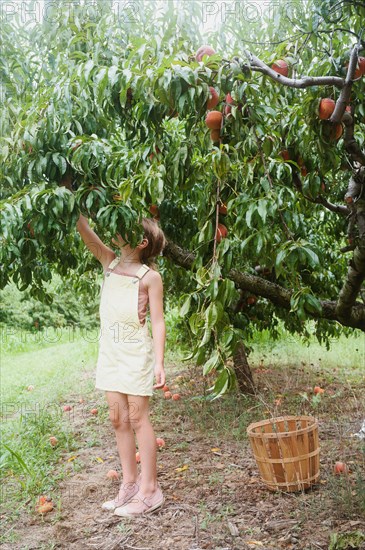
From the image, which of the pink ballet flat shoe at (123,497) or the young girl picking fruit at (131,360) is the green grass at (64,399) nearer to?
the pink ballet flat shoe at (123,497)

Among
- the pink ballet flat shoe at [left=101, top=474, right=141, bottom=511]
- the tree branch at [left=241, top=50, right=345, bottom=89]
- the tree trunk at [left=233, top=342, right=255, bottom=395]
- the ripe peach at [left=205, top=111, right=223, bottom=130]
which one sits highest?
the tree branch at [left=241, top=50, right=345, bottom=89]

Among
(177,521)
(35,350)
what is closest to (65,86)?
(177,521)

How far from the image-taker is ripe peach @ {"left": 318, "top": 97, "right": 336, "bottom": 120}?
233 cm

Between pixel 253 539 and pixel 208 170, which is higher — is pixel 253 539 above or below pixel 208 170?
below

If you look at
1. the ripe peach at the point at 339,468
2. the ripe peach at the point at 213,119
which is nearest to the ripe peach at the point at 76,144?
the ripe peach at the point at 213,119

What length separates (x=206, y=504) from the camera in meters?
2.76

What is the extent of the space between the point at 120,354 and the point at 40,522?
87 cm

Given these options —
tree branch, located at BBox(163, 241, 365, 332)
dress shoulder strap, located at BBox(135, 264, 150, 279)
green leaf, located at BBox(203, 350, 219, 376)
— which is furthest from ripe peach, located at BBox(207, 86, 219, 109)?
tree branch, located at BBox(163, 241, 365, 332)

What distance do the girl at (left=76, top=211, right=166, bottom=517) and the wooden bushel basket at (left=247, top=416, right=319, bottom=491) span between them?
517mm

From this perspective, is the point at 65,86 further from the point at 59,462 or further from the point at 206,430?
the point at 206,430

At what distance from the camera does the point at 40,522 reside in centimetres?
268

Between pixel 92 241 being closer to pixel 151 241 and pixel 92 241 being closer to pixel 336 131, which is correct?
pixel 151 241

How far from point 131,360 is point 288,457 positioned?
34.9 inches

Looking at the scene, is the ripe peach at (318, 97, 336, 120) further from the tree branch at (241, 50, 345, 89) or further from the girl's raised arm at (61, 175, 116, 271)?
the girl's raised arm at (61, 175, 116, 271)
